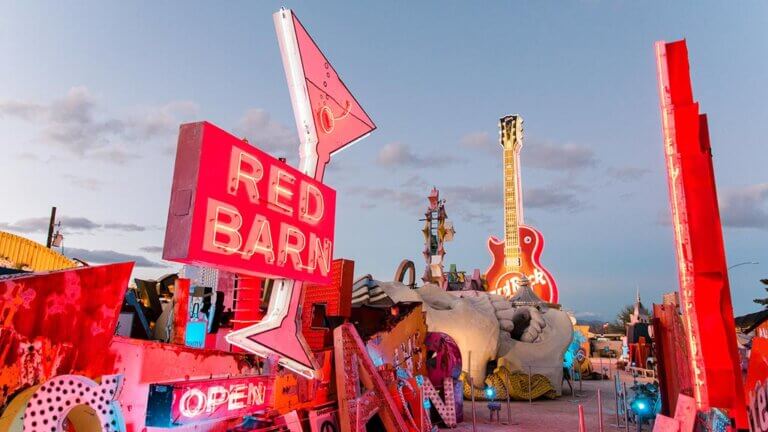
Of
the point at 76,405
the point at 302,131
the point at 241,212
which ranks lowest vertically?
the point at 76,405

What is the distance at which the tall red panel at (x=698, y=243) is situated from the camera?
20.1 ft

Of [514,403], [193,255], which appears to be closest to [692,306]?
[193,255]

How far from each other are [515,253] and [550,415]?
30688 mm

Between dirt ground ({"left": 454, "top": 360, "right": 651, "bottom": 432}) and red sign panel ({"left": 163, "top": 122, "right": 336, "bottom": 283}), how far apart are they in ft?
33.7

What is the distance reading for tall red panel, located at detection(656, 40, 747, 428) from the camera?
6.11 metres

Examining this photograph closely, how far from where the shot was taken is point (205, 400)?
6.67 meters

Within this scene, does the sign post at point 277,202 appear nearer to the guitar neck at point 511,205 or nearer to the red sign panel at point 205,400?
the red sign panel at point 205,400

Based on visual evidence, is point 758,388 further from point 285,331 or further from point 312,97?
point 312,97

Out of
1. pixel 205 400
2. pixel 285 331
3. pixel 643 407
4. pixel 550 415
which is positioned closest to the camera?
pixel 205 400

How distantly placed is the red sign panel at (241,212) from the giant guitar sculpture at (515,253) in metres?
39.7

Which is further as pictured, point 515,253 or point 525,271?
point 515,253

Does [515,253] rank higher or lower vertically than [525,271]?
higher

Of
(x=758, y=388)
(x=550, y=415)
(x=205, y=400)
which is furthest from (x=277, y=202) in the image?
(x=550, y=415)

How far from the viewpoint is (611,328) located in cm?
8819
